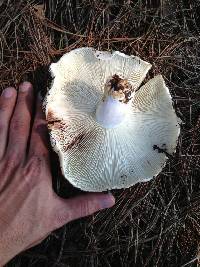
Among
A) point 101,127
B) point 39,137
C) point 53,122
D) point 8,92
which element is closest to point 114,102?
point 101,127

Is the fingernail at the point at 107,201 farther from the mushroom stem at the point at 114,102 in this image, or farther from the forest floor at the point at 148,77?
the mushroom stem at the point at 114,102

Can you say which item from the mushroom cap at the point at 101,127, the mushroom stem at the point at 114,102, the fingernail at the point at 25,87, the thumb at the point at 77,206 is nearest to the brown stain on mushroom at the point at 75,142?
the mushroom cap at the point at 101,127

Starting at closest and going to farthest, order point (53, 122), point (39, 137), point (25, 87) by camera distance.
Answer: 1. point (53, 122)
2. point (39, 137)
3. point (25, 87)

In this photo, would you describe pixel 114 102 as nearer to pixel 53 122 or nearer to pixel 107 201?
pixel 53 122

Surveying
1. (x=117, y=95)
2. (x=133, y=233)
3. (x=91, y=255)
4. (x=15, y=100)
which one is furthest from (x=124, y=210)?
(x=15, y=100)

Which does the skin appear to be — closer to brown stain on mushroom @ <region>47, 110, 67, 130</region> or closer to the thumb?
the thumb

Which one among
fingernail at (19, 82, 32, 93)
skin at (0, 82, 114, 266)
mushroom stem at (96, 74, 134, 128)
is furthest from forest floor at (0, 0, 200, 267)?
mushroom stem at (96, 74, 134, 128)
